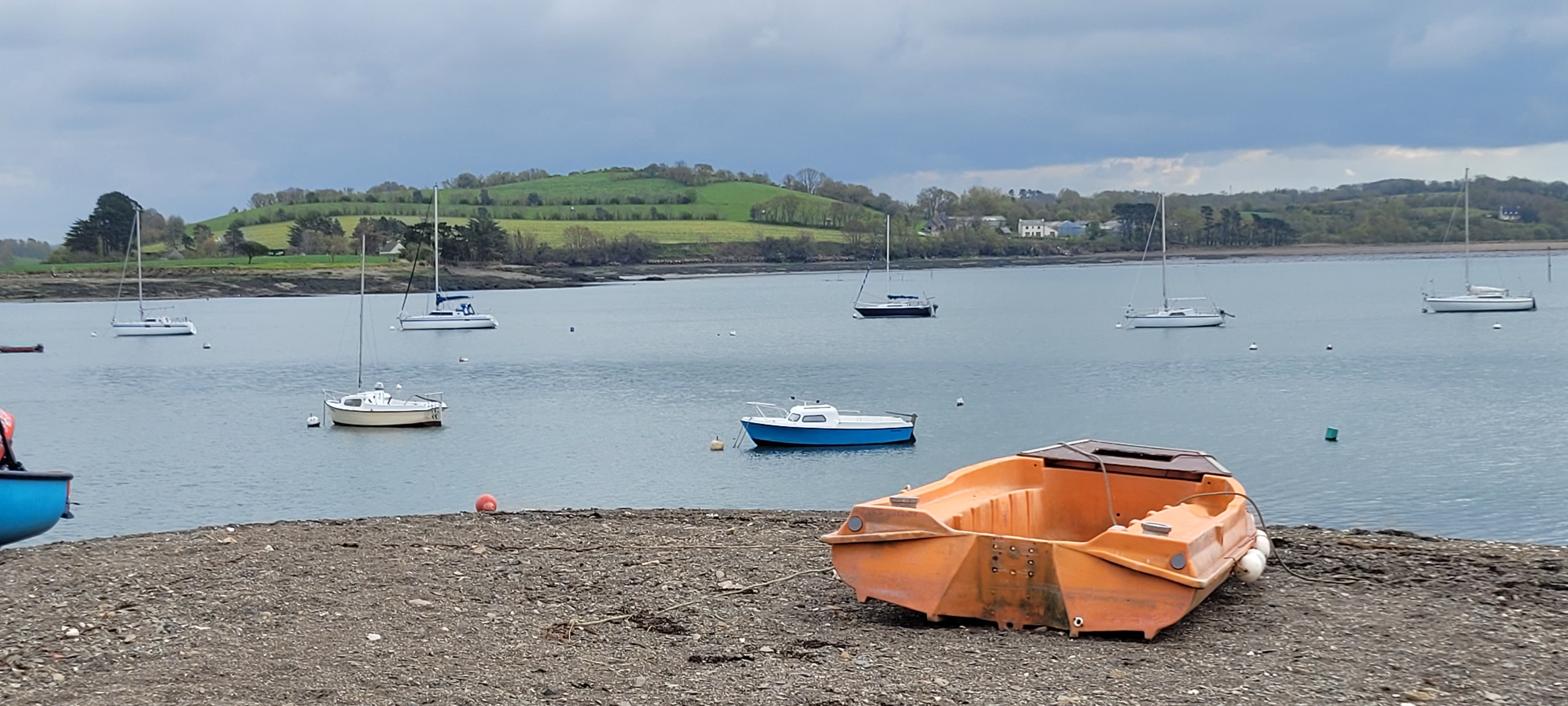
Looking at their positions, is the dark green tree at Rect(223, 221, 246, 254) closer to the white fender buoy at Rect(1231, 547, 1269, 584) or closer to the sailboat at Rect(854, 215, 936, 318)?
the sailboat at Rect(854, 215, 936, 318)

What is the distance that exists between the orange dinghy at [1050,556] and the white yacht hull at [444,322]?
81647 mm

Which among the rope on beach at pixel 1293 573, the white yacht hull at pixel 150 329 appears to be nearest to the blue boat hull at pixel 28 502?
the rope on beach at pixel 1293 573

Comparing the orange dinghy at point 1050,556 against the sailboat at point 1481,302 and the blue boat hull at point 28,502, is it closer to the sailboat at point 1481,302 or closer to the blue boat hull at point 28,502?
the blue boat hull at point 28,502

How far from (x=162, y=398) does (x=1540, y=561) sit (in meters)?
48.1

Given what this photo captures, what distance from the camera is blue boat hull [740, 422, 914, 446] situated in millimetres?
30531

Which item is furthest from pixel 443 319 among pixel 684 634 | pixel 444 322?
pixel 684 634

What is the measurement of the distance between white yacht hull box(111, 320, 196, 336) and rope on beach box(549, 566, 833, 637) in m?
84.6

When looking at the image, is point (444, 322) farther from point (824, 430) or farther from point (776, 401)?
point (824, 430)

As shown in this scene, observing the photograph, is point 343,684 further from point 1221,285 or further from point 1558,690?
point 1221,285

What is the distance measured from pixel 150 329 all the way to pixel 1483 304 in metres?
85.7

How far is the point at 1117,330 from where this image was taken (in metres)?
79.4

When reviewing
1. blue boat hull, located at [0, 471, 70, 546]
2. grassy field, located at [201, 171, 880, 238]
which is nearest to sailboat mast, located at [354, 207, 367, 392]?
blue boat hull, located at [0, 471, 70, 546]

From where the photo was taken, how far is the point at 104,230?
5876 inches

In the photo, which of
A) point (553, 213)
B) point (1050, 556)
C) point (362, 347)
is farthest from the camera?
point (553, 213)
